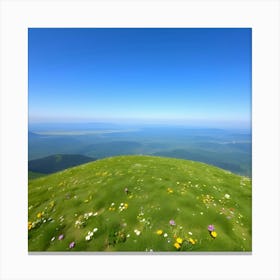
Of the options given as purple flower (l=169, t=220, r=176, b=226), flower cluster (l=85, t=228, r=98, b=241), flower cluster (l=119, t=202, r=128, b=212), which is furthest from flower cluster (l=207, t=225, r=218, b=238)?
flower cluster (l=85, t=228, r=98, b=241)

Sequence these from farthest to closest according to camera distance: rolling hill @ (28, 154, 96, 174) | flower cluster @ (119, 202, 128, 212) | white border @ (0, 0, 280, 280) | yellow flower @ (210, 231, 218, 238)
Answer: rolling hill @ (28, 154, 96, 174) < white border @ (0, 0, 280, 280) < flower cluster @ (119, 202, 128, 212) < yellow flower @ (210, 231, 218, 238)

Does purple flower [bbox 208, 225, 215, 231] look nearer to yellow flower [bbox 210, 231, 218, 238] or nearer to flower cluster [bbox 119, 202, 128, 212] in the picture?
yellow flower [bbox 210, 231, 218, 238]

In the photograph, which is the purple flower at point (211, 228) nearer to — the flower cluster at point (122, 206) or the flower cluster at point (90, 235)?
the flower cluster at point (122, 206)

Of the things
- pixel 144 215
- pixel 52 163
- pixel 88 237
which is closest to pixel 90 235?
pixel 88 237
